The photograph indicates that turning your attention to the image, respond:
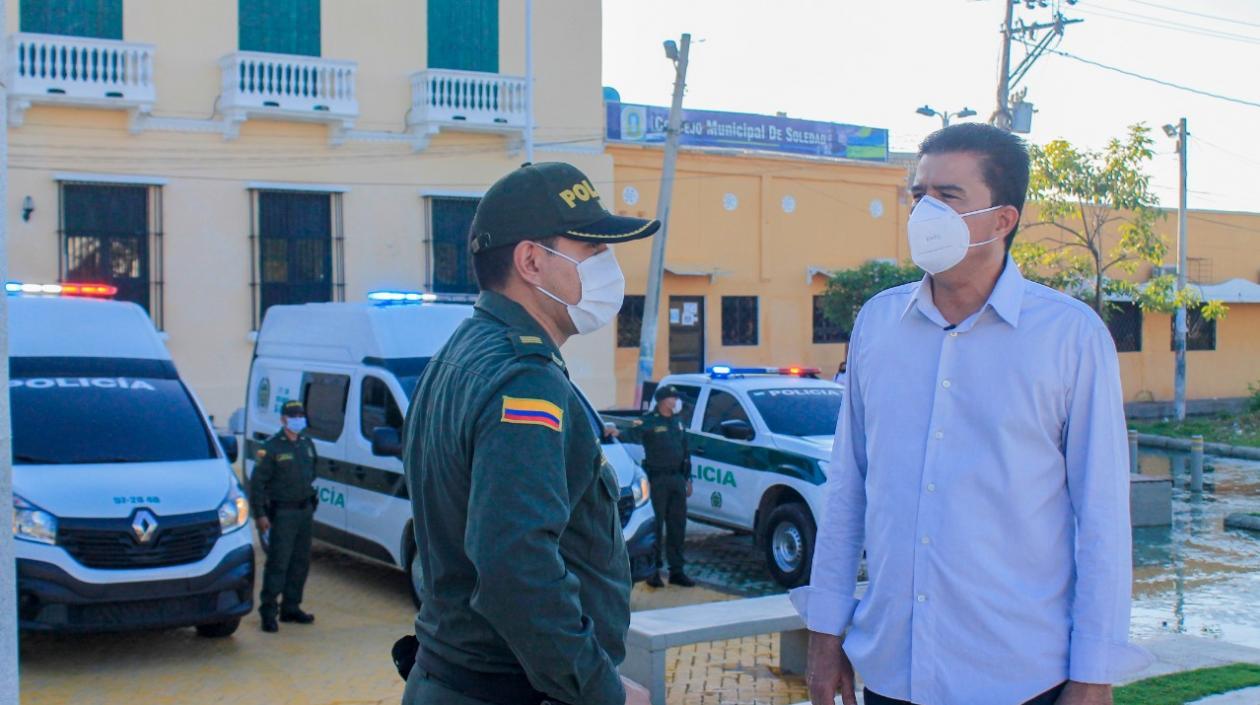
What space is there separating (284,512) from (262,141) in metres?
14.2

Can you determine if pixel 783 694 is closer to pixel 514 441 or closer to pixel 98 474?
pixel 98 474

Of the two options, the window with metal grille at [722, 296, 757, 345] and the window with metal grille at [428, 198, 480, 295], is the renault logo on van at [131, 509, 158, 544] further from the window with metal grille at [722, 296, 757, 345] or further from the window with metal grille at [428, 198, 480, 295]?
the window with metal grille at [722, 296, 757, 345]

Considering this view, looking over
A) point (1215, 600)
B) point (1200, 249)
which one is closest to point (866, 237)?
point (1200, 249)

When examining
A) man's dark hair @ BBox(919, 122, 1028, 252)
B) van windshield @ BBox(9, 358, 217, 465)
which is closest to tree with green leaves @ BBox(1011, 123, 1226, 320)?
van windshield @ BBox(9, 358, 217, 465)

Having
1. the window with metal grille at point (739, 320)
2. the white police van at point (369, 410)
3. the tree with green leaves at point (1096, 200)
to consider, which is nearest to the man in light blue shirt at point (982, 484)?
the white police van at point (369, 410)

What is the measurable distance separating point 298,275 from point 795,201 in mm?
12199

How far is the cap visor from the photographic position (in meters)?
2.94

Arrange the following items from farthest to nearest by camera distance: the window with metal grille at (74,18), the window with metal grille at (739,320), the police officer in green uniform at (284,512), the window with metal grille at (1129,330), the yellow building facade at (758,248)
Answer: the window with metal grille at (1129,330)
the window with metal grille at (739,320)
the yellow building facade at (758,248)
the window with metal grille at (74,18)
the police officer in green uniform at (284,512)

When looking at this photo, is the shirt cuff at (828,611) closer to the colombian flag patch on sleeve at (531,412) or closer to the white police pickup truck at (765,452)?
the colombian flag patch on sleeve at (531,412)

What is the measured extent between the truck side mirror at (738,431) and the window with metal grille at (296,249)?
41.1 ft

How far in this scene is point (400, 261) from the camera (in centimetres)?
2373

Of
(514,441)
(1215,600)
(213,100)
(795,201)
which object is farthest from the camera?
(795,201)

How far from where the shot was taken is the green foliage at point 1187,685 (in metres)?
6.71

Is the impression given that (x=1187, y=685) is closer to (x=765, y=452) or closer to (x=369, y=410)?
(x=765, y=452)
